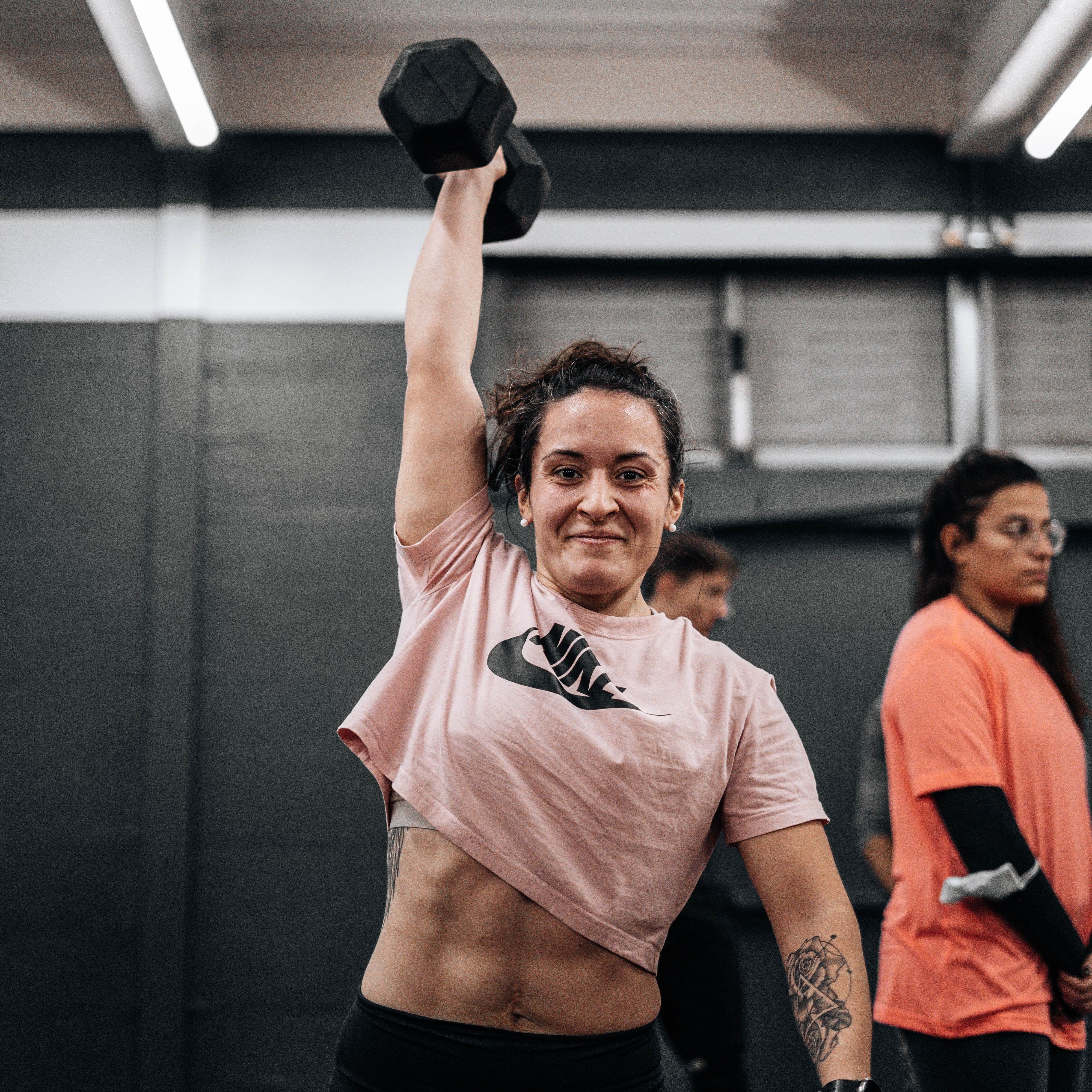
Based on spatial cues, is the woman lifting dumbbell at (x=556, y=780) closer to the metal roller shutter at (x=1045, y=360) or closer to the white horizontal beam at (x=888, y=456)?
the white horizontal beam at (x=888, y=456)

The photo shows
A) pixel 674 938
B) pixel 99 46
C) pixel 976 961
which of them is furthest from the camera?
pixel 99 46

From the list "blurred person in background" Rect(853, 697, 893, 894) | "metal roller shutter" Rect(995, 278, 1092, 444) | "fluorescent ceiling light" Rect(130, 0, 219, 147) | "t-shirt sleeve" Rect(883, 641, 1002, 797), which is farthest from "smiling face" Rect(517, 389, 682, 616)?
"metal roller shutter" Rect(995, 278, 1092, 444)

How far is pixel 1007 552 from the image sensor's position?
1983 millimetres

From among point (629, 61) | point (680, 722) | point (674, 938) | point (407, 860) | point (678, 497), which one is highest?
point (629, 61)

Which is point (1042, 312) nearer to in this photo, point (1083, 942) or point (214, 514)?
point (1083, 942)

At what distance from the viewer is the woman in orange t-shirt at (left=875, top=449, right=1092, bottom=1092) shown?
1.70 meters

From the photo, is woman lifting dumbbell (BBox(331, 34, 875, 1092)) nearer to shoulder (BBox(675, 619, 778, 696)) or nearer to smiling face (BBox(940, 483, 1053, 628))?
shoulder (BBox(675, 619, 778, 696))

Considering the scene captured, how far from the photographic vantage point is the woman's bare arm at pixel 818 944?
1.11 meters

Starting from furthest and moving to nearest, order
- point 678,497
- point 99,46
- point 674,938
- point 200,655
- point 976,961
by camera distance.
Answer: point 99,46, point 200,655, point 674,938, point 976,961, point 678,497

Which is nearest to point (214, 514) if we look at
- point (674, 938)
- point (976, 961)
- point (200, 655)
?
point (200, 655)

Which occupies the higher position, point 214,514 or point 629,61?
point 629,61

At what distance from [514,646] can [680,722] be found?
0.22 m

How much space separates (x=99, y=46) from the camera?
368cm

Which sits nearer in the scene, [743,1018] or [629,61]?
[743,1018]
